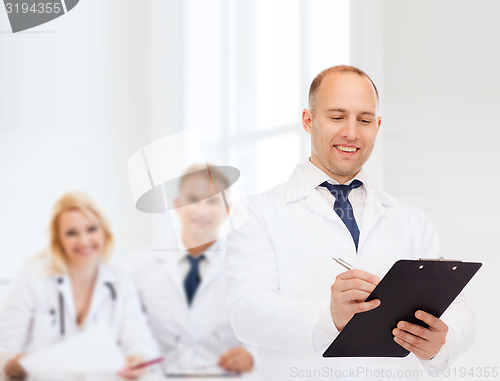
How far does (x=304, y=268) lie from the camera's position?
1537 millimetres

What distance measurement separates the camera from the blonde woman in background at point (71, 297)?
2.93m

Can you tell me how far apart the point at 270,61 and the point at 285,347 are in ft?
6.18

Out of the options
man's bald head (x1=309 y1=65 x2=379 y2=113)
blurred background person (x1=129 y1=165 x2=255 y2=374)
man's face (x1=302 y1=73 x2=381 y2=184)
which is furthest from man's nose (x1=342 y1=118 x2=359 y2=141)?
blurred background person (x1=129 y1=165 x2=255 y2=374)

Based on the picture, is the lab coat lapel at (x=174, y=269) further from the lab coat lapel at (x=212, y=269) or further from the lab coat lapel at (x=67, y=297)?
the lab coat lapel at (x=67, y=297)

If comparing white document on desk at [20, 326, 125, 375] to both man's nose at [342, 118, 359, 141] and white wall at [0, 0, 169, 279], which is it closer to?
white wall at [0, 0, 169, 279]

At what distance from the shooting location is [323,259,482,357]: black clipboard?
3.96 feet

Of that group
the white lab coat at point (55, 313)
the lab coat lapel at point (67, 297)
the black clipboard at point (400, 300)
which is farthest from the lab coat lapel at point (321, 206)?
the lab coat lapel at point (67, 297)

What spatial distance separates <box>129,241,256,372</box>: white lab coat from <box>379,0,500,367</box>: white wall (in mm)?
878

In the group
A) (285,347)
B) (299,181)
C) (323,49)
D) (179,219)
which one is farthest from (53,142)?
(285,347)

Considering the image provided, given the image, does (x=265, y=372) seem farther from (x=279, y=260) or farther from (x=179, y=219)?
(x=179, y=219)

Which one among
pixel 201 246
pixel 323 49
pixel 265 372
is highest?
pixel 323 49

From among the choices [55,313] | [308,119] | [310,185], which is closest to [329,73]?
[308,119]

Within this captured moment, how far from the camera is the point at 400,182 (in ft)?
9.47

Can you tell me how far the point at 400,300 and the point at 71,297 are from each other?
2.02 meters
